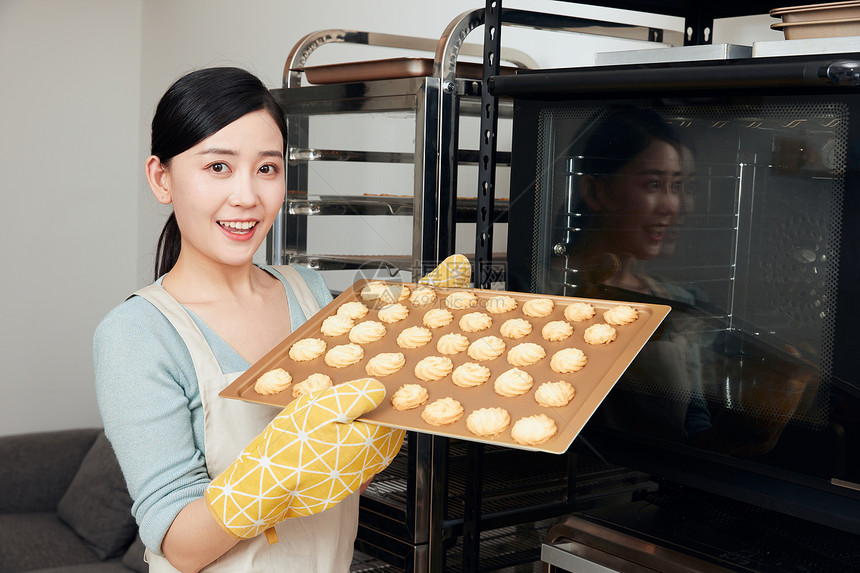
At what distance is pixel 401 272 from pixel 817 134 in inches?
33.1

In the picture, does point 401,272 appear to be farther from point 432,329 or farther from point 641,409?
point 641,409

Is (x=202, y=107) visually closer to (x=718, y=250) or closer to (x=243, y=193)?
(x=243, y=193)

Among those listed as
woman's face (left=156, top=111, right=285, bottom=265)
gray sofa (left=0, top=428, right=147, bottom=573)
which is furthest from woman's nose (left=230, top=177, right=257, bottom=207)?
gray sofa (left=0, top=428, right=147, bottom=573)

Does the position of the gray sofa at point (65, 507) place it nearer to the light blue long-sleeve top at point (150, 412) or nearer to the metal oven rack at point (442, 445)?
the metal oven rack at point (442, 445)

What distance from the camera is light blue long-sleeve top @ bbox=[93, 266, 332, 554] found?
1006mm

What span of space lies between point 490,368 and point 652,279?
22 cm

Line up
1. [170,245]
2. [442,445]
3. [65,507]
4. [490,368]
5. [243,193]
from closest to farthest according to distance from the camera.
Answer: [490,368]
[243,193]
[170,245]
[442,445]
[65,507]

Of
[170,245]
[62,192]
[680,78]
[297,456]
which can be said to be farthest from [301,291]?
[62,192]

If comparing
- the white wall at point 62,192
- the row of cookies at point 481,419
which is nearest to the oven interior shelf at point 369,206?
the row of cookies at point 481,419

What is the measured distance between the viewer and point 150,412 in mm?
1011

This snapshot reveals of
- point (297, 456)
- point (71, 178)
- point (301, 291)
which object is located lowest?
point (297, 456)

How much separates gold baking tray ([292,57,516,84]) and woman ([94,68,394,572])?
1.35 ft

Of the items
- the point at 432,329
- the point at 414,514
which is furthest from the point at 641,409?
the point at 414,514

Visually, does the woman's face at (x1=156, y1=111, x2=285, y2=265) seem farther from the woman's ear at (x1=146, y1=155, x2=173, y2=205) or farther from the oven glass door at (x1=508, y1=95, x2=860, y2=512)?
the oven glass door at (x1=508, y1=95, x2=860, y2=512)
